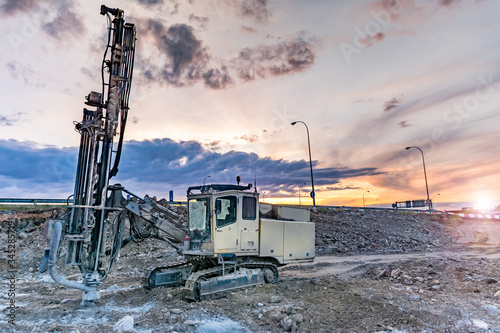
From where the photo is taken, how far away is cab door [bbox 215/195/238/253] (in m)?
10.0

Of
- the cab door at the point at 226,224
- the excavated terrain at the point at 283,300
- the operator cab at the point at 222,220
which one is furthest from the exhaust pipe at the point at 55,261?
the cab door at the point at 226,224

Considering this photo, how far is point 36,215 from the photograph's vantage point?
65.1 feet

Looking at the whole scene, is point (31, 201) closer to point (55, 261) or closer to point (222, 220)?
point (55, 261)

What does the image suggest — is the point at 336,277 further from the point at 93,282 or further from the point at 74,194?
the point at 74,194

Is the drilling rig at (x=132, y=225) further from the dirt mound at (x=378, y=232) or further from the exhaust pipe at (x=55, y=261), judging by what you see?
the dirt mound at (x=378, y=232)

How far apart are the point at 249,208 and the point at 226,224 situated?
957mm

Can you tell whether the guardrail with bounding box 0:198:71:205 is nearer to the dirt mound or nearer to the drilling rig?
the drilling rig

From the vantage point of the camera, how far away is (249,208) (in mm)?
10773

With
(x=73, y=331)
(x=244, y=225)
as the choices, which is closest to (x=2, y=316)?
(x=73, y=331)

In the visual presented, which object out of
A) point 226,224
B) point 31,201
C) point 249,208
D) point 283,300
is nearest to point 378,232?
point 249,208

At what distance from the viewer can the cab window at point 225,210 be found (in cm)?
1015

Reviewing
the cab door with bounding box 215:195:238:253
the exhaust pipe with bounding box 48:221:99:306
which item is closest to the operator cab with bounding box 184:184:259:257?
the cab door with bounding box 215:195:238:253

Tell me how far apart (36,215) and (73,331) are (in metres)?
15.3

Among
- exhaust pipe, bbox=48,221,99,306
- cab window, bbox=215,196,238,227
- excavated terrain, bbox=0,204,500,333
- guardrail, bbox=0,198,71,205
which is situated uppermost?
guardrail, bbox=0,198,71,205
